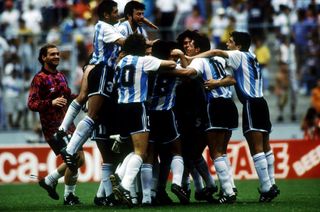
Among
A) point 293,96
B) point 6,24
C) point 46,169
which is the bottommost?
point 46,169

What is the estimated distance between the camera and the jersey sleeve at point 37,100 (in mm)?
15695

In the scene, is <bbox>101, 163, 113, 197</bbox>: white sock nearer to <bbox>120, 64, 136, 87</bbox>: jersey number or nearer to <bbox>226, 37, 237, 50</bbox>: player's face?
<bbox>120, 64, 136, 87</bbox>: jersey number

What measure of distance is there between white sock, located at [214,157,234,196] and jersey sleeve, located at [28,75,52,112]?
2869 millimetres

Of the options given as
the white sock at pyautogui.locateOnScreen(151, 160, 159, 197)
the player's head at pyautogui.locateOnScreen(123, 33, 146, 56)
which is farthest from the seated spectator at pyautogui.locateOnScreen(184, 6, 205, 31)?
the player's head at pyautogui.locateOnScreen(123, 33, 146, 56)

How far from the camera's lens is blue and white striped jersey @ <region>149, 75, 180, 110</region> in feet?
49.0

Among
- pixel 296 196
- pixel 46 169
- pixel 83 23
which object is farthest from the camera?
pixel 83 23

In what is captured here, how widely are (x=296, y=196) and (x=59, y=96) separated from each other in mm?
4259

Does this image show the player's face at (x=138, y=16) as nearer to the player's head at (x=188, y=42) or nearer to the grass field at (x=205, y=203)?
the player's head at (x=188, y=42)

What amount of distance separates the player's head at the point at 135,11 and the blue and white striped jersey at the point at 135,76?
113 cm

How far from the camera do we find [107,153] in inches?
610

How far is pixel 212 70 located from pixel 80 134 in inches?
86.7

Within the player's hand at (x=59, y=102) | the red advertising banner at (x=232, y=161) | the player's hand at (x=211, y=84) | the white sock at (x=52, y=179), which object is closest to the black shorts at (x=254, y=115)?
the player's hand at (x=211, y=84)

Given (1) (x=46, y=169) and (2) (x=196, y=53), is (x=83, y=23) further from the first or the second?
(2) (x=196, y=53)

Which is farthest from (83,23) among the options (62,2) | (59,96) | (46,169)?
(59,96)
